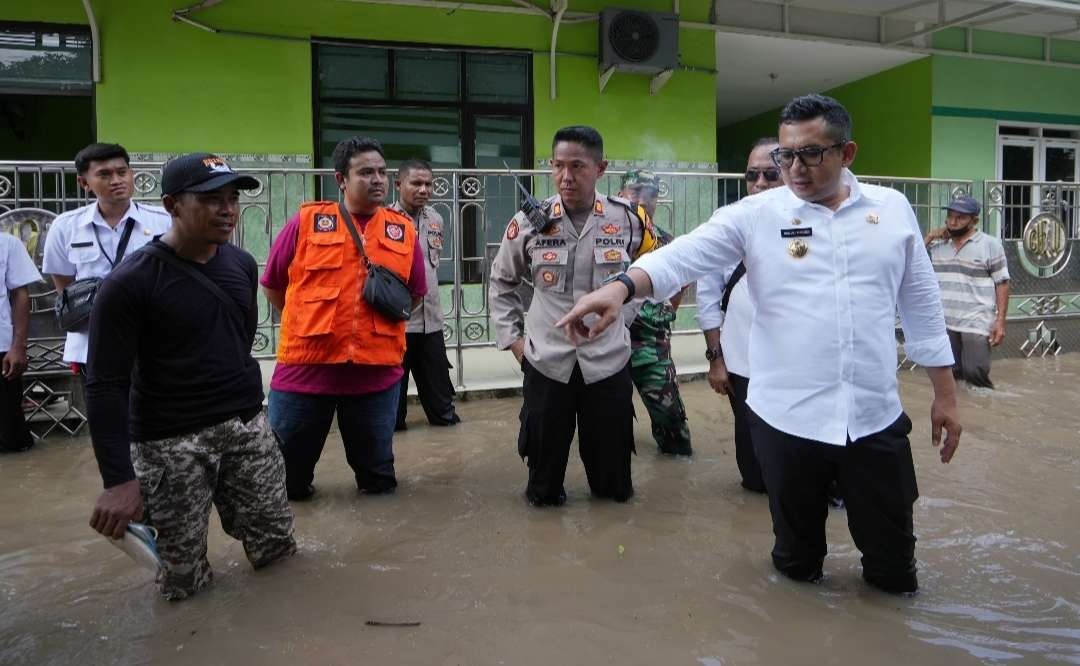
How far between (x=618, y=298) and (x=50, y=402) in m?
5.16

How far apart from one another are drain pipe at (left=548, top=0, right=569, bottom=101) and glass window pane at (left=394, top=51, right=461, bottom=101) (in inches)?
40.0

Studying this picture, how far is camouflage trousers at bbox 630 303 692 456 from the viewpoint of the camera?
493 centimetres

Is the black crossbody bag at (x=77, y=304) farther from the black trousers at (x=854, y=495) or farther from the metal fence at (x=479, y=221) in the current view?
the black trousers at (x=854, y=495)

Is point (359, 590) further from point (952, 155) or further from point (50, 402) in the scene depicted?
point (952, 155)

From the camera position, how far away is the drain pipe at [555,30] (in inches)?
343

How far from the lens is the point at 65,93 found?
784 cm

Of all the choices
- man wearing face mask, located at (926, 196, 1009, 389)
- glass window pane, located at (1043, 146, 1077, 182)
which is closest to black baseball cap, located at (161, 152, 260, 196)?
man wearing face mask, located at (926, 196, 1009, 389)

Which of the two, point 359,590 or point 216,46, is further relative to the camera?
point 216,46

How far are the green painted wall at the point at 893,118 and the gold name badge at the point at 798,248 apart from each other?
9299mm

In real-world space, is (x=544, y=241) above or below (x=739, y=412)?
above

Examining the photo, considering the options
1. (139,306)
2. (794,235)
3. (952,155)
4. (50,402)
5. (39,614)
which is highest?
(952,155)

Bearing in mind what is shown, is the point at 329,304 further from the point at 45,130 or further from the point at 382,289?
the point at 45,130

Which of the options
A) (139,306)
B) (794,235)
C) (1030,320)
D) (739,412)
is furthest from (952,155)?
(139,306)

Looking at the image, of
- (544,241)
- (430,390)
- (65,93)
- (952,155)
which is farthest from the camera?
(952,155)
